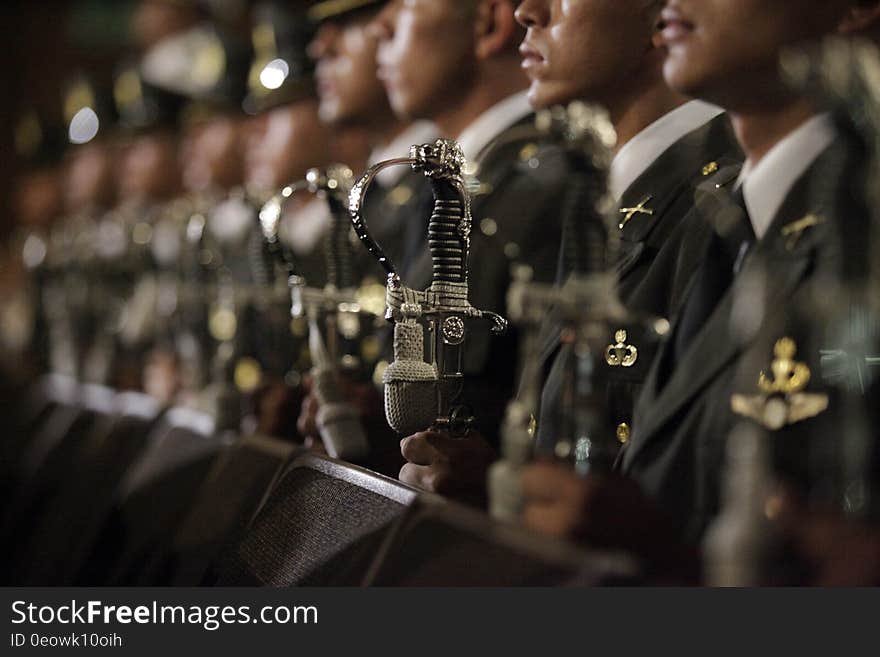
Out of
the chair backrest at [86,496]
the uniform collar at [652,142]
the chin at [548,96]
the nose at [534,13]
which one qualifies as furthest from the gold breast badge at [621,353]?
the chair backrest at [86,496]

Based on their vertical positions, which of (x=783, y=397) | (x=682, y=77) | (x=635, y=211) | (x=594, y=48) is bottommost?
(x=783, y=397)

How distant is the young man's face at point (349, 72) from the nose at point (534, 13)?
598mm

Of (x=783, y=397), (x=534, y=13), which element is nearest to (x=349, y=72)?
(x=534, y=13)

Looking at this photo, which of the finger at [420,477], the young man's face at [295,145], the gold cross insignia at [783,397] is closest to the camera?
the gold cross insignia at [783,397]

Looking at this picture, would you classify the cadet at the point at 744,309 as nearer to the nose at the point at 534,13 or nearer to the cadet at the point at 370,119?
the nose at the point at 534,13

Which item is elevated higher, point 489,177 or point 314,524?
point 489,177

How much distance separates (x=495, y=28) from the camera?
1.65 metres

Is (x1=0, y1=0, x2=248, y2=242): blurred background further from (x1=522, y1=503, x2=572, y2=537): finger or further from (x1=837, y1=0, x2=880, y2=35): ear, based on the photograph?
(x1=522, y1=503, x2=572, y2=537): finger

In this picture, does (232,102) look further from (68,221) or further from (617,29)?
(617,29)

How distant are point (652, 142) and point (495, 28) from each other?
0.42 meters

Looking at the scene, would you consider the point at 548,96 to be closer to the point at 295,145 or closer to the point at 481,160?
the point at 481,160

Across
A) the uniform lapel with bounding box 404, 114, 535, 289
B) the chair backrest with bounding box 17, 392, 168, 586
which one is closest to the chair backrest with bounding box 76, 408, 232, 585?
the chair backrest with bounding box 17, 392, 168, 586

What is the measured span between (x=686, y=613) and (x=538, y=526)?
148 mm

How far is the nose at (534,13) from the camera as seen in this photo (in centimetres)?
142
